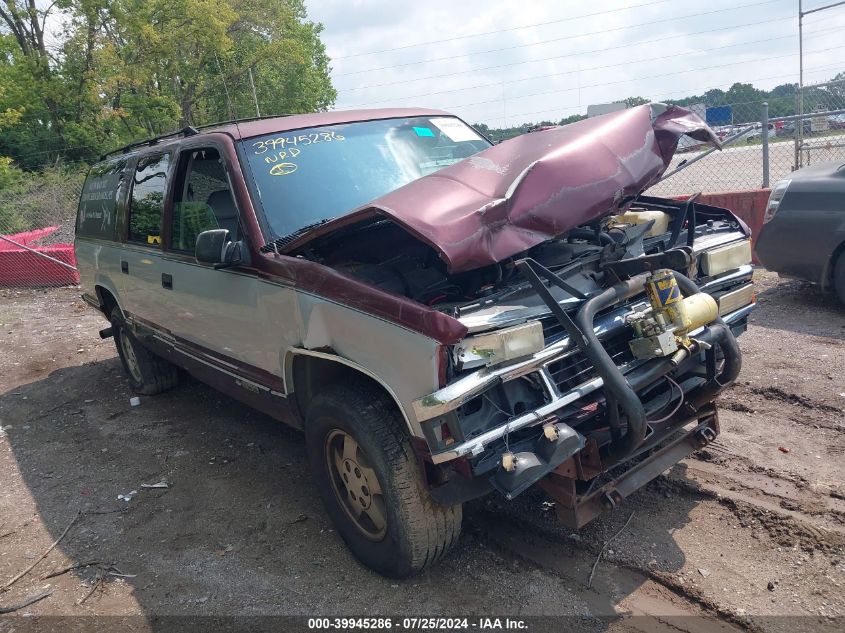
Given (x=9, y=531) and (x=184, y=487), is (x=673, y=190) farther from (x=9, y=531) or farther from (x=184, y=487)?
(x=9, y=531)

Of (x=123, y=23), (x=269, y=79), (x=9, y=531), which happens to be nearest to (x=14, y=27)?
(x=123, y=23)

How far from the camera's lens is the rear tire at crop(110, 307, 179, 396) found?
5.95m

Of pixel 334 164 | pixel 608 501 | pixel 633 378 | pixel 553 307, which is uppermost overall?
pixel 334 164

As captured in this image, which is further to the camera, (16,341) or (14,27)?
(14,27)

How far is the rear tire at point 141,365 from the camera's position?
234 inches

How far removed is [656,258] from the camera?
2.86m

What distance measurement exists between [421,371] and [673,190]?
36.8 feet

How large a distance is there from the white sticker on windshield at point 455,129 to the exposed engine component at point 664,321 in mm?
2194

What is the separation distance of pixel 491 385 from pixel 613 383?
49 centimetres

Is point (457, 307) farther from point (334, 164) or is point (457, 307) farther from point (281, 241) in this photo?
point (334, 164)

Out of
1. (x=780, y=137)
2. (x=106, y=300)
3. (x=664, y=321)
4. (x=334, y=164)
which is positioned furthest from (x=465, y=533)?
(x=780, y=137)

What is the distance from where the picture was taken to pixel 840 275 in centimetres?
600

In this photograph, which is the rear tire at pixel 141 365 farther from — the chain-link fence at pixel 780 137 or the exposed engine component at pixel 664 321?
the chain-link fence at pixel 780 137

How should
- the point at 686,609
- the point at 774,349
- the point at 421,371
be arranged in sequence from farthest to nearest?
the point at 774,349
the point at 686,609
the point at 421,371
